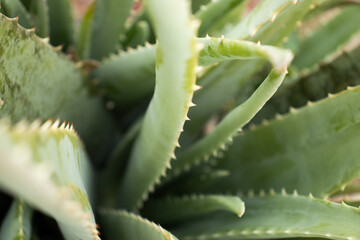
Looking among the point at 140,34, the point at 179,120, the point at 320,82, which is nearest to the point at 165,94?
the point at 179,120

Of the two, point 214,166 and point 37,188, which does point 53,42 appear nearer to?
point 214,166

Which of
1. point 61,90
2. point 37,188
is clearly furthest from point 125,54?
point 37,188

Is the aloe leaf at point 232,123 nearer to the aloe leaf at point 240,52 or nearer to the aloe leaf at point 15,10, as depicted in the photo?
the aloe leaf at point 240,52

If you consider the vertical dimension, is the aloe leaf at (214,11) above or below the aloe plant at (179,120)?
above

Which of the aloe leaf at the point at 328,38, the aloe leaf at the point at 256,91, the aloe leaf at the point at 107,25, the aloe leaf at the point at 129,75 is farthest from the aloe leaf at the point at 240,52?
the aloe leaf at the point at 328,38

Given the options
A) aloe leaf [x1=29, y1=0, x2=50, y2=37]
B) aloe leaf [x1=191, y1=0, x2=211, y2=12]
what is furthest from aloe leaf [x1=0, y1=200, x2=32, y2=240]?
aloe leaf [x1=191, y1=0, x2=211, y2=12]
